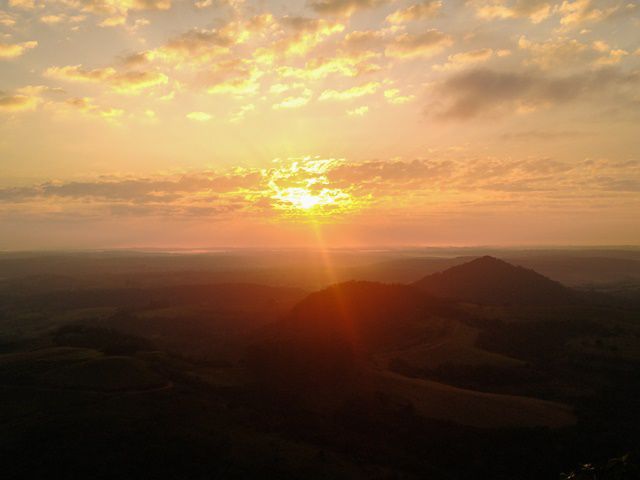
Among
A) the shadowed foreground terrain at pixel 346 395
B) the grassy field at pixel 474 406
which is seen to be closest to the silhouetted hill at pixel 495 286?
the shadowed foreground terrain at pixel 346 395

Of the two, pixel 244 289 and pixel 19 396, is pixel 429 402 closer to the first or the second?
pixel 19 396

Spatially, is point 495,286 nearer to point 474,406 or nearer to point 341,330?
point 341,330

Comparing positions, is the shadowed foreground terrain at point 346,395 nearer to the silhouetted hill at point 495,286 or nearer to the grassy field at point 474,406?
the grassy field at point 474,406

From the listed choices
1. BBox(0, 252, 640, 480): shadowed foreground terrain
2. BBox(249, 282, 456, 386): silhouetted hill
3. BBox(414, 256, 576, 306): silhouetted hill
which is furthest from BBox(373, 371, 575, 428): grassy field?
BBox(414, 256, 576, 306): silhouetted hill

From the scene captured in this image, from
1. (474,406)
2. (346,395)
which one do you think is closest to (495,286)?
(474,406)

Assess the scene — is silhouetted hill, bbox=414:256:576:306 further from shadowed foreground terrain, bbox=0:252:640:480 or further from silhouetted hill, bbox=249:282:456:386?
silhouetted hill, bbox=249:282:456:386
